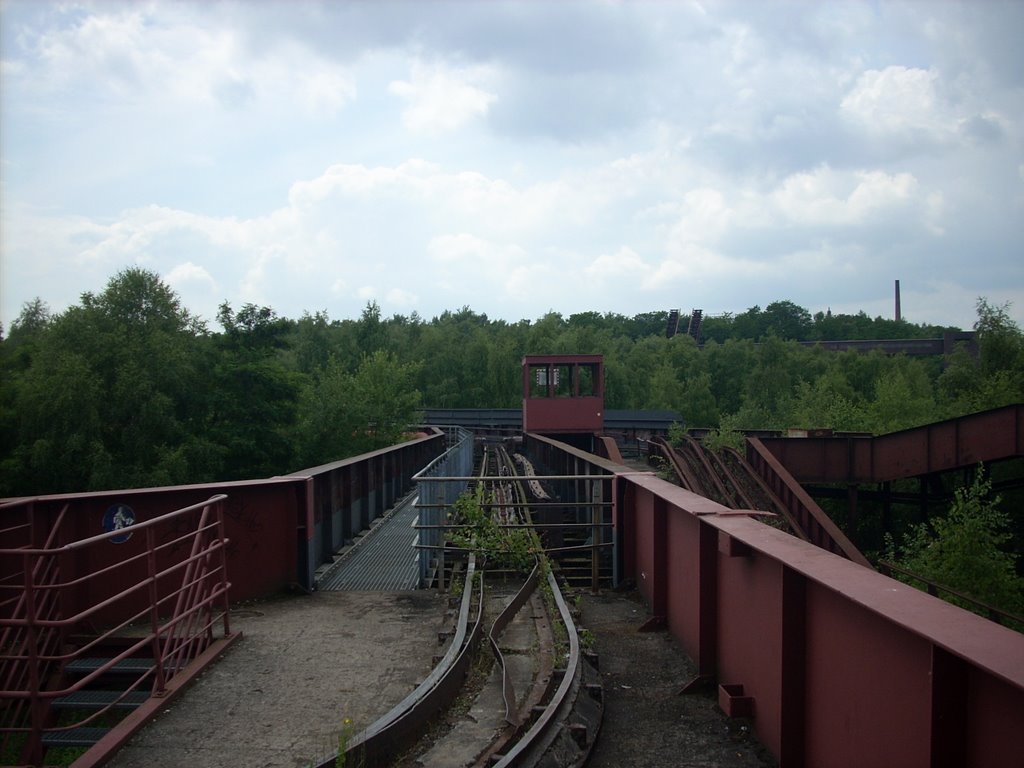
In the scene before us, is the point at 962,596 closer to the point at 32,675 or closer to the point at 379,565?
the point at 379,565

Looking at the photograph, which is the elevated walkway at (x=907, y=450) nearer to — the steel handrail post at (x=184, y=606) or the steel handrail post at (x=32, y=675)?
the steel handrail post at (x=184, y=606)

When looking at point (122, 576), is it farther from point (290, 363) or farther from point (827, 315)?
point (827, 315)

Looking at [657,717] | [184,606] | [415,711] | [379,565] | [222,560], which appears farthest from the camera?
[379,565]

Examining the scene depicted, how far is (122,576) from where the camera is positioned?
22.8ft

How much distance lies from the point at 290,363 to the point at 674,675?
84687mm

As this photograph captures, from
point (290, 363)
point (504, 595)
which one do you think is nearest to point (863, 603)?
point (504, 595)

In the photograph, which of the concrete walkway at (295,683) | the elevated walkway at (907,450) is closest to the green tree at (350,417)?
the elevated walkway at (907,450)

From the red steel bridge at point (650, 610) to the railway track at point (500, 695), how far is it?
0.92 m

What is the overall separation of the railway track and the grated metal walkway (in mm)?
952

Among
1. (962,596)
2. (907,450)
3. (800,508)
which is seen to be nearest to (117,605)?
(962,596)

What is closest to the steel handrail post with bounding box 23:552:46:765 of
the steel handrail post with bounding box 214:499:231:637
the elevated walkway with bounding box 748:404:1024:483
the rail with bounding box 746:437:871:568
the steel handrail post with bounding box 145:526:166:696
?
the steel handrail post with bounding box 145:526:166:696

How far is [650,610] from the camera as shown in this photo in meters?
7.71

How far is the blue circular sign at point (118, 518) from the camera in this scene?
270 inches

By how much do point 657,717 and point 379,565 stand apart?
5.66m
